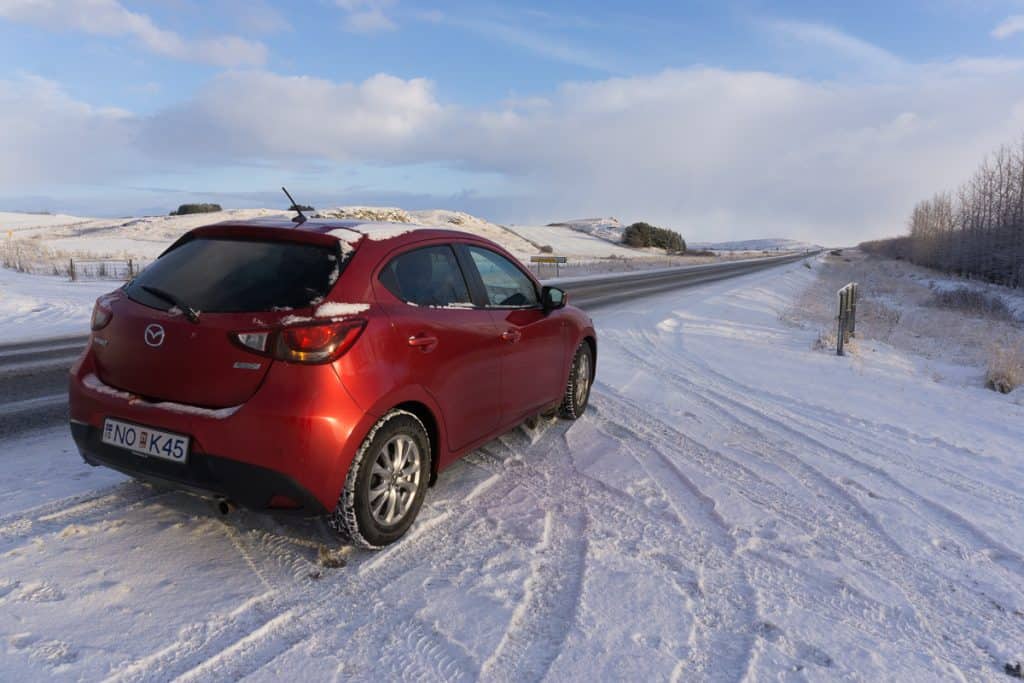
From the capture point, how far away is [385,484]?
11.4 ft

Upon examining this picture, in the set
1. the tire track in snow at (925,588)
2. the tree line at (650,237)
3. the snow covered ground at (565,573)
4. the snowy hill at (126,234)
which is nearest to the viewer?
the snow covered ground at (565,573)

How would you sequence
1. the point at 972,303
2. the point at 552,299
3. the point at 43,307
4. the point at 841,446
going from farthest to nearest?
1. the point at 972,303
2. the point at 43,307
3. the point at 841,446
4. the point at 552,299

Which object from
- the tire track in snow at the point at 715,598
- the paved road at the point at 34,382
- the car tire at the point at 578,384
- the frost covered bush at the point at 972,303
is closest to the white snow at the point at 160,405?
the tire track in snow at the point at 715,598

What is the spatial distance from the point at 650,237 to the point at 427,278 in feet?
351

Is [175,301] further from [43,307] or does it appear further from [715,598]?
[43,307]

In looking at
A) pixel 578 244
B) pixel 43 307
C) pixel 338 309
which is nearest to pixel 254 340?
pixel 338 309

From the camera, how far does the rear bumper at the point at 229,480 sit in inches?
121

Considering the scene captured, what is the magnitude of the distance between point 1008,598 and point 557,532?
2.22 metres

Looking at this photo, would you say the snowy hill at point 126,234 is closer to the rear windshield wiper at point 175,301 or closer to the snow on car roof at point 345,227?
the snow on car roof at point 345,227

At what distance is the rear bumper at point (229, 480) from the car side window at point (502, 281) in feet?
6.23

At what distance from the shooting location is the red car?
3.08m

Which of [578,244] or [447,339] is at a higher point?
[578,244]

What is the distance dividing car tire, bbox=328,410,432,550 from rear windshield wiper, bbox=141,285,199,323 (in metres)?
1.03

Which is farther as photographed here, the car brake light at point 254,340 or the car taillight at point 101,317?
the car taillight at point 101,317
